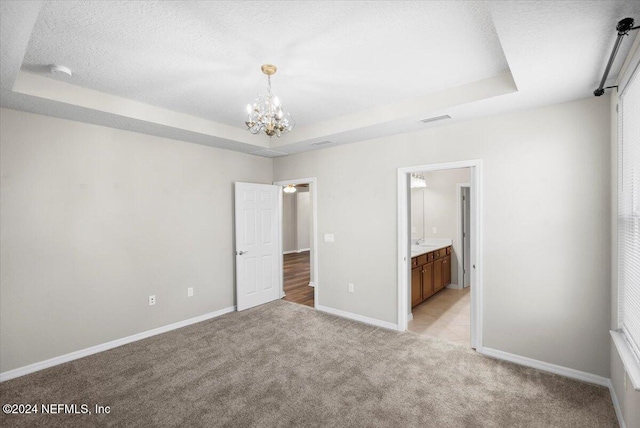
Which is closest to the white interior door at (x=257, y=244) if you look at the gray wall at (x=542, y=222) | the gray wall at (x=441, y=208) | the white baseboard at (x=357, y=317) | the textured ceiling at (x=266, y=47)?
the white baseboard at (x=357, y=317)

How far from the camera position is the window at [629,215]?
1.78 m

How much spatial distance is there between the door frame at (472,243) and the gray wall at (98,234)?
2.60 metres

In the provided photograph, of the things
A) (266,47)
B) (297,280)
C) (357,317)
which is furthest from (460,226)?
(266,47)

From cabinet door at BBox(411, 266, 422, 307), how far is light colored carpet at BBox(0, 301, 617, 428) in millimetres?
975

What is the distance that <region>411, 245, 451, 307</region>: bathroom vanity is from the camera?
175 inches

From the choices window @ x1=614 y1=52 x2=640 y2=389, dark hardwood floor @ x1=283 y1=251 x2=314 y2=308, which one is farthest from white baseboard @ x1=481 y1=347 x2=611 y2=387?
dark hardwood floor @ x1=283 y1=251 x2=314 y2=308

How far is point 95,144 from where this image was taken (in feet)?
10.8

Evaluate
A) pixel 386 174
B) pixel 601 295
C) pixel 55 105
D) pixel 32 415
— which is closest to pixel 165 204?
pixel 55 105

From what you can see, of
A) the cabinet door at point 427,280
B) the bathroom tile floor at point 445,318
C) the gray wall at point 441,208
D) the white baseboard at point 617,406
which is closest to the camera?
the white baseboard at point 617,406

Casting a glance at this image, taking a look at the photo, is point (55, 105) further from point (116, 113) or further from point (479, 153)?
point (479, 153)

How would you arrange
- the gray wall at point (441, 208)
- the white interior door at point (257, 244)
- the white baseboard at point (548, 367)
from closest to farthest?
the white baseboard at point (548, 367) → the white interior door at point (257, 244) → the gray wall at point (441, 208)

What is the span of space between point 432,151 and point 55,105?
12.5 feet

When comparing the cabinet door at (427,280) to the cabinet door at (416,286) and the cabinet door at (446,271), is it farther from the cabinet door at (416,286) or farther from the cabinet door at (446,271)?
the cabinet door at (446,271)

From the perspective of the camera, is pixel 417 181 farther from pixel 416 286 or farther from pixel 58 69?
pixel 58 69
